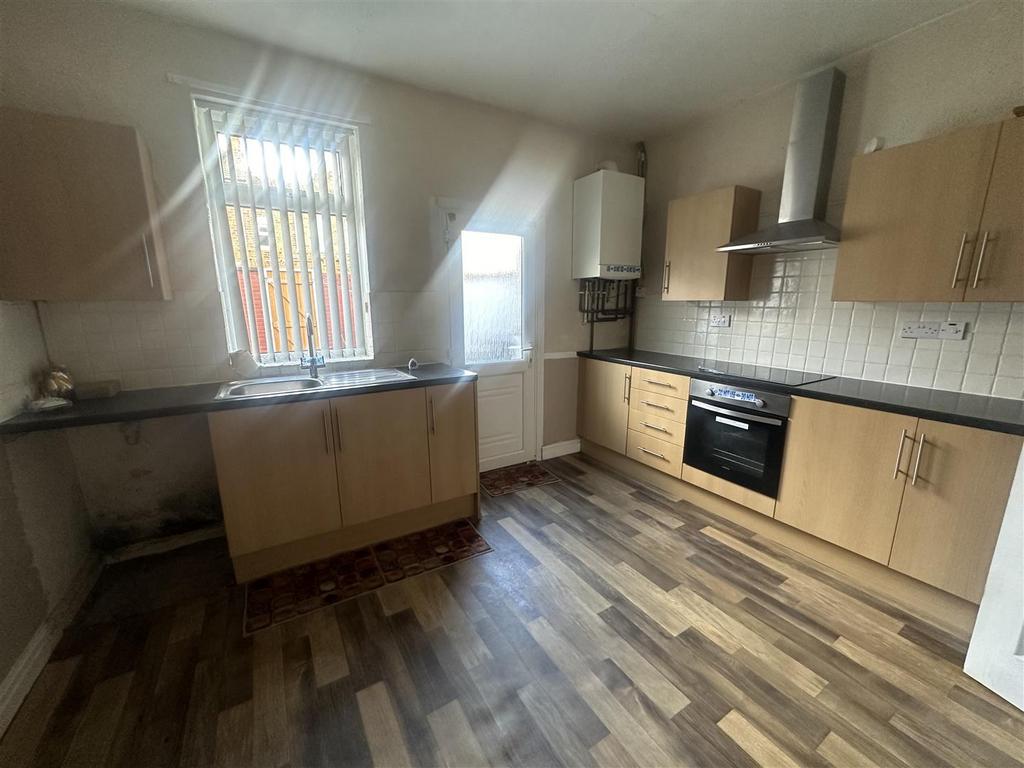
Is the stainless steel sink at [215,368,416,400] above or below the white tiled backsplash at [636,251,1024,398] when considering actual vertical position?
below

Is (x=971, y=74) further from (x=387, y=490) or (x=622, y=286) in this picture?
(x=387, y=490)

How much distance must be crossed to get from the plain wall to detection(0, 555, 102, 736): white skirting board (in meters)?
3.86

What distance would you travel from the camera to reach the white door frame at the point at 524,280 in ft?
8.84

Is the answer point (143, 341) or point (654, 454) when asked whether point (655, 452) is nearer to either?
point (654, 454)

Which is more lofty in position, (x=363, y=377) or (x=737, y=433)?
(x=363, y=377)

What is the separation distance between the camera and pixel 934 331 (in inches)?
78.7

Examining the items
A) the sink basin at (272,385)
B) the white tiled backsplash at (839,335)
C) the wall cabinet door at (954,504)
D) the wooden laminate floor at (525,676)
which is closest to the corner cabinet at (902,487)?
the wall cabinet door at (954,504)

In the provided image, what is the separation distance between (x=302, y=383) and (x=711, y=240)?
2741 mm

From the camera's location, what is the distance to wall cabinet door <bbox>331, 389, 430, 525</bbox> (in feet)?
6.73

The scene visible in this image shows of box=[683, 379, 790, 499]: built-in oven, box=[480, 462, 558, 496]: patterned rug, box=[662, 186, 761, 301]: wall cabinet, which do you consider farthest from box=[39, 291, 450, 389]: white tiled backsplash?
box=[662, 186, 761, 301]: wall cabinet

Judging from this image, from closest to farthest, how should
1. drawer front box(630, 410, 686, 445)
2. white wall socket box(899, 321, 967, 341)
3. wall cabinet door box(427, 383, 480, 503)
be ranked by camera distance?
Answer: white wall socket box(899, 321, 967, 341) < wall cabinet door box(427, 383, 480, 503) < drawer front box(630, 410, 686, 445)

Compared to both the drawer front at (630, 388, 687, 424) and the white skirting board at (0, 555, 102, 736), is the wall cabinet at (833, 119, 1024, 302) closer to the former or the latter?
the drawer front at (630, 388, 687, 424)

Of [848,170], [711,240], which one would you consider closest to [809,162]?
[848,170]

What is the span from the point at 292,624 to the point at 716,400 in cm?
250
